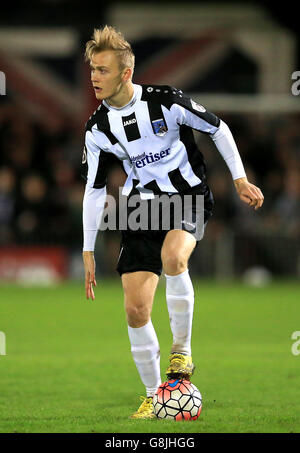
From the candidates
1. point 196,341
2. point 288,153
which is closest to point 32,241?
point 288,153

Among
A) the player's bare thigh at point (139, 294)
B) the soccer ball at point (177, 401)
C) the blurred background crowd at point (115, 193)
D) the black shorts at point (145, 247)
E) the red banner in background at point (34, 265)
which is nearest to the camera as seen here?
the soccer ball at point (177, 401)

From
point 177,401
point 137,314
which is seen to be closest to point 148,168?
point 137,314

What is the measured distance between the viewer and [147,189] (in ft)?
→ 20.8

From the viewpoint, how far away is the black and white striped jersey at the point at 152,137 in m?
6.24

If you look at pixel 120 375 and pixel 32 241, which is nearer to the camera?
pixel 120 375

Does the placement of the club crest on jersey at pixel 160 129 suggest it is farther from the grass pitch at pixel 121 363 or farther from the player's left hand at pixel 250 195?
the grass pitch at pixel 121 363

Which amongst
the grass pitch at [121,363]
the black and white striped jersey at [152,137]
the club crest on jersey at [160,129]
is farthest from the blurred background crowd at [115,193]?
the club crest on jersey at [160,129]

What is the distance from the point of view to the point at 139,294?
6125mm

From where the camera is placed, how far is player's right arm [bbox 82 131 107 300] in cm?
639

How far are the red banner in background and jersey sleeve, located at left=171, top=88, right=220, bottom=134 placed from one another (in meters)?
11.1

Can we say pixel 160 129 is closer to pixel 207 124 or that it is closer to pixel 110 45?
pixel 207 124

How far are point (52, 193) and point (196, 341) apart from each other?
23.0ft

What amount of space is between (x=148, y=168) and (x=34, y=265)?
11228mm
